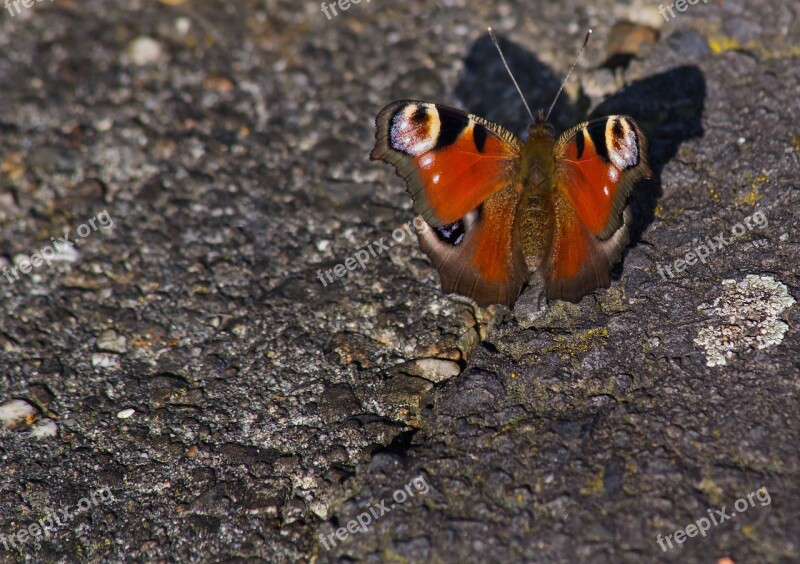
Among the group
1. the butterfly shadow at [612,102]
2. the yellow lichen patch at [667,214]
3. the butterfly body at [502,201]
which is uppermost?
the butterfly body at [502,201]

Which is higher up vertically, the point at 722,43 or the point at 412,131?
the point at 412,131

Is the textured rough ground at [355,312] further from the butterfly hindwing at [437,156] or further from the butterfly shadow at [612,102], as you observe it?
the butterfly hindwing at [437,156]

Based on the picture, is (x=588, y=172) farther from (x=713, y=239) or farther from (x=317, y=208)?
(x=317, y=208)

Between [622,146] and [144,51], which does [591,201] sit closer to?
[622,146]

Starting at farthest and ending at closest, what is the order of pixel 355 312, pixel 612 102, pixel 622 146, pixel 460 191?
1. pixel 612 102
2. pixel 355 312
3. pixel 460 191
4. pixel 622 146

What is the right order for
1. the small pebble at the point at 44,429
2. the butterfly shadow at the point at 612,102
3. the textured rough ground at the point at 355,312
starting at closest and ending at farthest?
the textured rough ground at the point at 355,312 < the small pebble at the point at 44,429 < the butterfly shadow at the point at 612,102

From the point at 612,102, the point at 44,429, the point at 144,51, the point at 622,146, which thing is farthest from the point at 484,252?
the point at 144,51

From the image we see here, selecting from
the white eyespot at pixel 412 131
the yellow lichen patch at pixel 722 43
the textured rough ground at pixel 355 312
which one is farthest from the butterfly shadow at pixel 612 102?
the white eyespot at pixel 412 131

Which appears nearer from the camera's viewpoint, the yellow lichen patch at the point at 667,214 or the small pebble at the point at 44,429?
the small pebble at the point at 44,429
